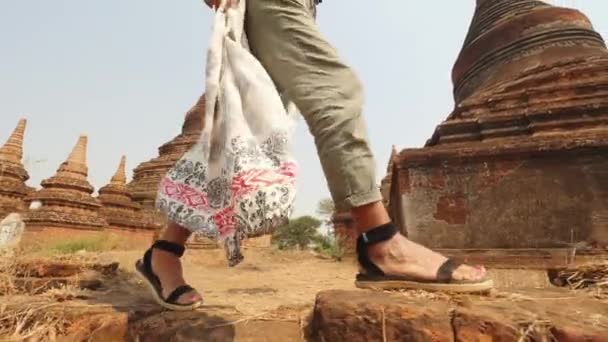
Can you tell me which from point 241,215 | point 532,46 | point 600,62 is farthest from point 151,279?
point 532,46

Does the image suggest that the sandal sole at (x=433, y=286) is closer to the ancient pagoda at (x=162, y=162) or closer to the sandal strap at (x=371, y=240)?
the sandal strap at (x=371, y=240)

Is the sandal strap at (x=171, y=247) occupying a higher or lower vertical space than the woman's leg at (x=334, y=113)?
lower

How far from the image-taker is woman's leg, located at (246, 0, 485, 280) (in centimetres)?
126

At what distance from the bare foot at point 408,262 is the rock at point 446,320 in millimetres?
98

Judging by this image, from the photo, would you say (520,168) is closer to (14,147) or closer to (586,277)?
(586,277)

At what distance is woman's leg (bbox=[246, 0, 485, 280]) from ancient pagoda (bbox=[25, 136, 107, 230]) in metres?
8.62

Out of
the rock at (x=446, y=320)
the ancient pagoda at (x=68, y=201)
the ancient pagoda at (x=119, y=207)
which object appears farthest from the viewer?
the ancient pagoda at (x=119, y=207)

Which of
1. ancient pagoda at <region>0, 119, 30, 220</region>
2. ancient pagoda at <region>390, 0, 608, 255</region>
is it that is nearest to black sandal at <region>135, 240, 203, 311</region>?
→ ancient pagoda at <region>390, 0, 608, 255</region>

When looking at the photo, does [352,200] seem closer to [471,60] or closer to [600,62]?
[600,62]

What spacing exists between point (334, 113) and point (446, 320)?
62cm

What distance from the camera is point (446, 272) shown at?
4.25 ft

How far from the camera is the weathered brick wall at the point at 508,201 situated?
142 inches

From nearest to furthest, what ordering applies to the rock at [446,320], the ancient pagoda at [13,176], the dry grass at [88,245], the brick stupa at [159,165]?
the rock at [446,320], the dry grass at [88,245], the ancient pagoda at [13,176], the brick stupa at [159,165]

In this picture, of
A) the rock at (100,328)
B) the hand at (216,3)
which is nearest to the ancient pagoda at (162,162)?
the hand at (216,3)
